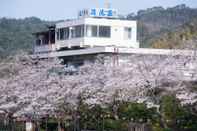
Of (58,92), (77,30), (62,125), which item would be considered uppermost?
(77,30)

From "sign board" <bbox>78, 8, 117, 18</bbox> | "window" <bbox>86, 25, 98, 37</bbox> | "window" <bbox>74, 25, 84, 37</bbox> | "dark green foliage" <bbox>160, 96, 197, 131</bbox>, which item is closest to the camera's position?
"dark green foliage" <bbox>160, 96, 197, 131</bbox>

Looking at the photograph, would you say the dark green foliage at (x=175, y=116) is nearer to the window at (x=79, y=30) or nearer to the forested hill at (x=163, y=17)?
the window at (x=79, y=30)

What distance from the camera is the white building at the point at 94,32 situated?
168 feet

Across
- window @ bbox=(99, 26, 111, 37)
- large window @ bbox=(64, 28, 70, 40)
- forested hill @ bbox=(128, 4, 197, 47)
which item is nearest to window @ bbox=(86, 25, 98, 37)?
window @ bbox=(99, 26, 111, 37)

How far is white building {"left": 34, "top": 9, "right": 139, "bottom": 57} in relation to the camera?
51.3 m

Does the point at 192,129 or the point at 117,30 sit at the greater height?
the point at 117,30

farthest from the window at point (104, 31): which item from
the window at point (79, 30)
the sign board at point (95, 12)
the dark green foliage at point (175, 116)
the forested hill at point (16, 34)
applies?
the forested hill at point (16, 34)

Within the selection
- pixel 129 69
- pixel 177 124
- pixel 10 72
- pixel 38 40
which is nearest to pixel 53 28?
pixel 38 40

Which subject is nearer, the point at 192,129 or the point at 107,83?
the point at 192,129

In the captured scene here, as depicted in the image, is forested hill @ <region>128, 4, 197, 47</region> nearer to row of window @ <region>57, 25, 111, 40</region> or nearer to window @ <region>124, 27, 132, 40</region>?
window @ <region>124, 27, 132, 40</region>

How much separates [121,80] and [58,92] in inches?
189

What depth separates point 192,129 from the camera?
26.7 m

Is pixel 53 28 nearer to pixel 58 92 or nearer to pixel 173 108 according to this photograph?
pixel 58 92

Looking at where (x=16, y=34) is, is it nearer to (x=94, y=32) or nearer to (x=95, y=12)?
(x=95, y=12)
